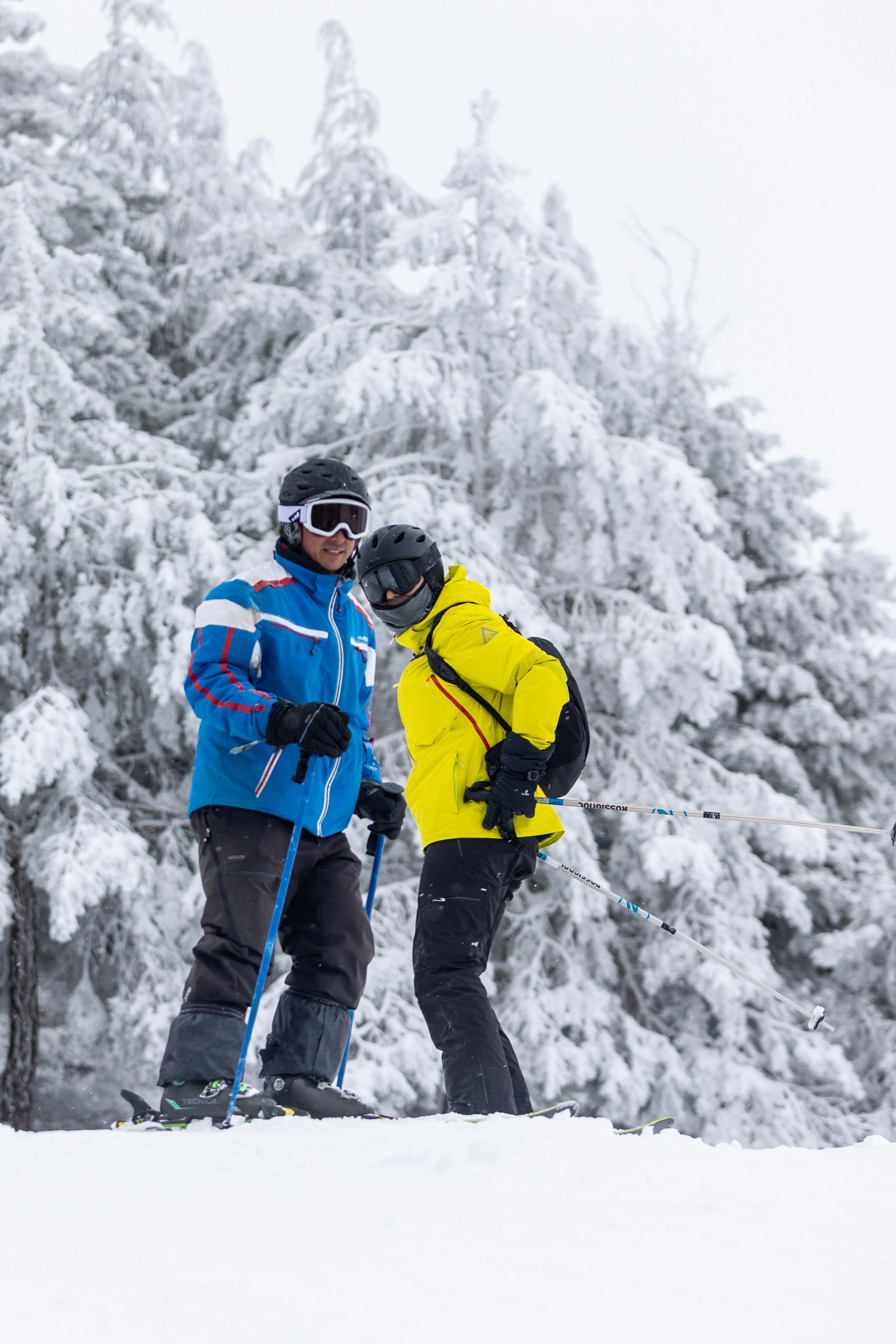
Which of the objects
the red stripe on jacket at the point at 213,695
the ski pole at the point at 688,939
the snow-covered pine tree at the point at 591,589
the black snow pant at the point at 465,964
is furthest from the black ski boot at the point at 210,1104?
the snow-covered pine tree at the point at 591,589

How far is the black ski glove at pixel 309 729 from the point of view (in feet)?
9.75

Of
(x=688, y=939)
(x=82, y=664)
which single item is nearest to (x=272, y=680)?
(x=688, y=939)

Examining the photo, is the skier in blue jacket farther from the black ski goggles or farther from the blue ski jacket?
the black ski goggles

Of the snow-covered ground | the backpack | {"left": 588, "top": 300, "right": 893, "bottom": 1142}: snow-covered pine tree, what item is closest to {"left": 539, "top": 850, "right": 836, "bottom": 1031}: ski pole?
the backpack

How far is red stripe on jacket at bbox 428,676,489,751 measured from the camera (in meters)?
3.26

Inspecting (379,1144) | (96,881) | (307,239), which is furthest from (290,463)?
(379,1144)

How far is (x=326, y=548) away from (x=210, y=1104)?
163 cm

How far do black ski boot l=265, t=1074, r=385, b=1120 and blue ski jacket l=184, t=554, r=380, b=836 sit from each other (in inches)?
28.1

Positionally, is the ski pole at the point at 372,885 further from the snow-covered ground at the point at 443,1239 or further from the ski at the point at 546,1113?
the snow-covered ground at the point at 443,1239

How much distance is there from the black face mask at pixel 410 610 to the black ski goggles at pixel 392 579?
38 millimetres

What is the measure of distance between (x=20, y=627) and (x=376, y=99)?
277 inches

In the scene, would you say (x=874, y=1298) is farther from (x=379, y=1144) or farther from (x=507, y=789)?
(x=507, y=789)

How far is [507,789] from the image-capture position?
10.2 ft

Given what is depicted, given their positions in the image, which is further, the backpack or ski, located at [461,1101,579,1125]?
the backpack
